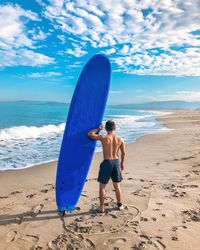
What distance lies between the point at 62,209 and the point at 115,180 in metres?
1.02

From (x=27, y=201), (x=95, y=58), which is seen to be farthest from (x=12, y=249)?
(x=95, y=58)

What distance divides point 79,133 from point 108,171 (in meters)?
0.84

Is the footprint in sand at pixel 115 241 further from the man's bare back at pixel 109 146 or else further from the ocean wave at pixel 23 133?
the ocean wave at pixel 23 133

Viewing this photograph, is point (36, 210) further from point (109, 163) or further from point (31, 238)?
point (109, 163)

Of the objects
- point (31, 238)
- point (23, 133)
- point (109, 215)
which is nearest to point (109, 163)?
point (109, 215)

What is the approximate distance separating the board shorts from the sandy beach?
56 centimetres

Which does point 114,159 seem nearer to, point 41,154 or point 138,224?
point 138,224

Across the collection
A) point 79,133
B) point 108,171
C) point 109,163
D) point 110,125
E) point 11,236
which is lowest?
point 11,236

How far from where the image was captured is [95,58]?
17.9 ft

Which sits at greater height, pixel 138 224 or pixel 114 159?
pixel 114 159

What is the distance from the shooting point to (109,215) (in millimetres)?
4969

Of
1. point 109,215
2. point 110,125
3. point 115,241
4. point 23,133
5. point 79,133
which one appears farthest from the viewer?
point 23,133

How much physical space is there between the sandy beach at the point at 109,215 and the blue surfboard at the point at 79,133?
1.31ft

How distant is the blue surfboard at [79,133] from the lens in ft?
16.6
